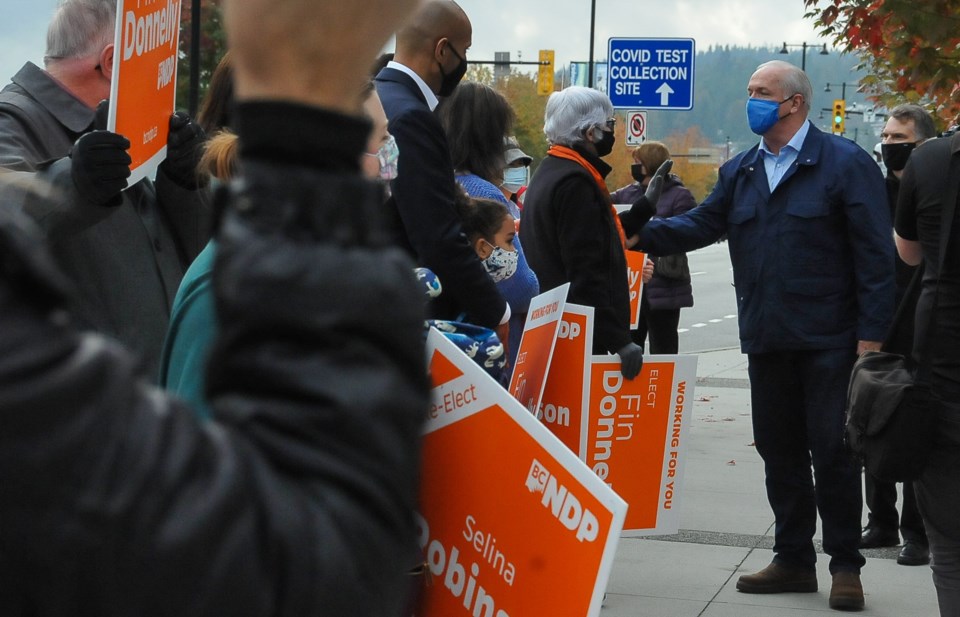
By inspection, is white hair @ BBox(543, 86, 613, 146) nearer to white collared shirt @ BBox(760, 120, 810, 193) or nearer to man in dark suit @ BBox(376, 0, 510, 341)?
white collared shirt @ BBox(760, 120, 810, 193)

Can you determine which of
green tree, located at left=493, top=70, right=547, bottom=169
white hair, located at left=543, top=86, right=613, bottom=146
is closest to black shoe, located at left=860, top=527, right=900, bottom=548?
white hair, located at left=543, top=86, right=613, bottom=146

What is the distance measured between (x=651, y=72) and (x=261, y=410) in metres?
15.8

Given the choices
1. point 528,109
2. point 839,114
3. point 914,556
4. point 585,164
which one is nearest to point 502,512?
point 585,164

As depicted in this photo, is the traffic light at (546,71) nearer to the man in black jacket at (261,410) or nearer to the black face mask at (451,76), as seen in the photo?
the black face mask at (451,76)

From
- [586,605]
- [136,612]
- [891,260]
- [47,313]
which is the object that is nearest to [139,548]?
[136,612]

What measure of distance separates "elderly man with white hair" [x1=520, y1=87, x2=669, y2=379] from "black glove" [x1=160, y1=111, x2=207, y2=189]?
7.65ft

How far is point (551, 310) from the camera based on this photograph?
4656mm

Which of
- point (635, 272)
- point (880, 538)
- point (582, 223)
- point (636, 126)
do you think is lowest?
point (880, 538)

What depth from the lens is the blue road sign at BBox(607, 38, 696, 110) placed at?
1603cm

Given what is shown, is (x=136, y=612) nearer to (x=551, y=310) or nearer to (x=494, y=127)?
(x=551, y=310)

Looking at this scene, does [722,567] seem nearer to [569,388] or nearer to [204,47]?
[569,388]

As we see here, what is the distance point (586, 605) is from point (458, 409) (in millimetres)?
523

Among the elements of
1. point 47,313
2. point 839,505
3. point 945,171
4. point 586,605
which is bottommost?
point 839,505

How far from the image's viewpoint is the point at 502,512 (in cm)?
286
